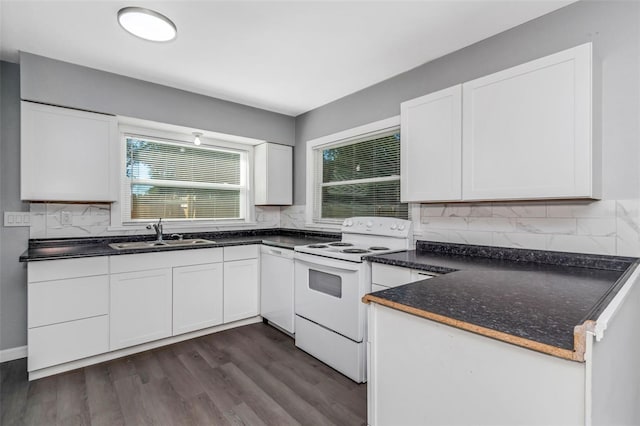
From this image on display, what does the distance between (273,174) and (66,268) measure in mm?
2218

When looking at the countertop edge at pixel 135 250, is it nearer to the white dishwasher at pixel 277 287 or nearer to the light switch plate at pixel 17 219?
the white dishwasher at pixel 277 287

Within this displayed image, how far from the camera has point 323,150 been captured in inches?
148

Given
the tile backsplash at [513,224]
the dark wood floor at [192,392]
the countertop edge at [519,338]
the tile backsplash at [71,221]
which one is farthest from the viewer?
the tile backsplash at [71,221]

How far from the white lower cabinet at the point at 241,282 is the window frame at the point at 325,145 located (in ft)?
2.61

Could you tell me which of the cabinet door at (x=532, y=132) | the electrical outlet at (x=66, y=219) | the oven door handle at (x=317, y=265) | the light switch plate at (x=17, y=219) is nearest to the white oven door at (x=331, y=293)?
the oven door handle at (x=317, y=265)

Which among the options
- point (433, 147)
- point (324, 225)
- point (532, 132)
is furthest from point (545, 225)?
point (324, 225)

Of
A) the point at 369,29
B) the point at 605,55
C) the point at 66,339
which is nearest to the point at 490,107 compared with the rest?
the point at 605,55

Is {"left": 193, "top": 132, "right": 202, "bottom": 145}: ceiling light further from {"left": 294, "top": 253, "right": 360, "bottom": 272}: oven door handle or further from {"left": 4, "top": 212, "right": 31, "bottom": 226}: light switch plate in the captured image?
{"left": 294, "top": 253, "right": 360, "bottom": 272}: oven door handle

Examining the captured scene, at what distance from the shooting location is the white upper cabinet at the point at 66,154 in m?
2.38

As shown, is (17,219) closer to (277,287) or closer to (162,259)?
(162,259)

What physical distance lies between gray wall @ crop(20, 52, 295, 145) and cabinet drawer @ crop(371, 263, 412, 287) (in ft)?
7.58

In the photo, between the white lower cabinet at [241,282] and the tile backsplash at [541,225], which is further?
the white lower cabinet at [241,282]

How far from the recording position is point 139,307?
2.58m

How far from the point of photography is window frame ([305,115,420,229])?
9.49 ft
